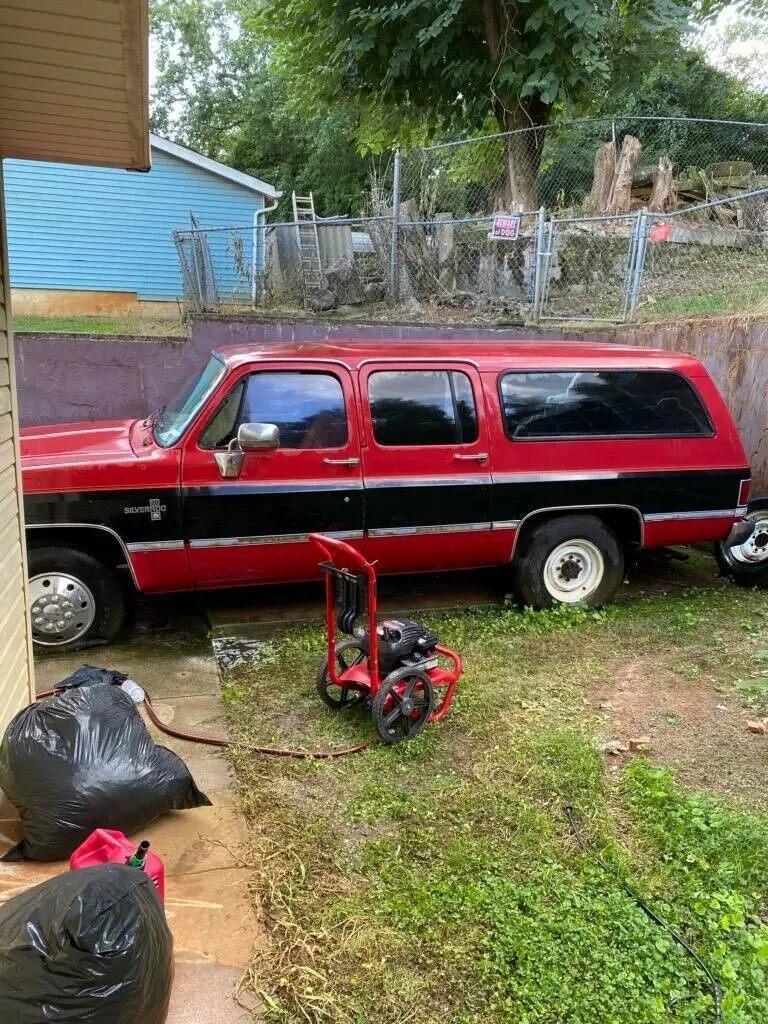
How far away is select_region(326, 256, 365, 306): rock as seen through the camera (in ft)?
34.0

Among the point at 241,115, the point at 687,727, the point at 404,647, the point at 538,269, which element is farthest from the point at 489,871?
the point at 241,115

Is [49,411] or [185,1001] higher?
[49,411]

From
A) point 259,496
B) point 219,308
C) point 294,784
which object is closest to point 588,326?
point 219,308

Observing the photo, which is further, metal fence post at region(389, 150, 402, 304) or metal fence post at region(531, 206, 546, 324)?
metal fence post at region(389, 150, 402, 304)

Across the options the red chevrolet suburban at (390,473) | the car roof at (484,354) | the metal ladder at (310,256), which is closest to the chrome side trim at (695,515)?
the red chevrolet suburban at (390,473)

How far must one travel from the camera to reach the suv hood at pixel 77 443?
432cm

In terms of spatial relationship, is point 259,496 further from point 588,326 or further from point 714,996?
point 588,326

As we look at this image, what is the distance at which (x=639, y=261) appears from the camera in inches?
360

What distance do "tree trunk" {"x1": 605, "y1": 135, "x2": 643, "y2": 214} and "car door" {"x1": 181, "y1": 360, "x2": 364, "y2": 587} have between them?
11.2 meters

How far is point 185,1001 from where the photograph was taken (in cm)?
207

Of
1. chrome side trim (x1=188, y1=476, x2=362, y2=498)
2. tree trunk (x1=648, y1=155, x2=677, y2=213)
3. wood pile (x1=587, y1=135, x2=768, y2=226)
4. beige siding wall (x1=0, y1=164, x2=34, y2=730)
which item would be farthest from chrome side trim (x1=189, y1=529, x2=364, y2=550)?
tree trunk (x1=648, y1=155, x2=677, y2=213)

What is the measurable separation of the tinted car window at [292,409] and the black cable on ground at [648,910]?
2801 millimetres

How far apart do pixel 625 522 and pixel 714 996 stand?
3.75m

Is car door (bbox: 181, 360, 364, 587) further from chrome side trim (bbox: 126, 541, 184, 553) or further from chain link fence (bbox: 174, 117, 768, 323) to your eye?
chain link fence (bbox: 174, 117, 768, 323)
